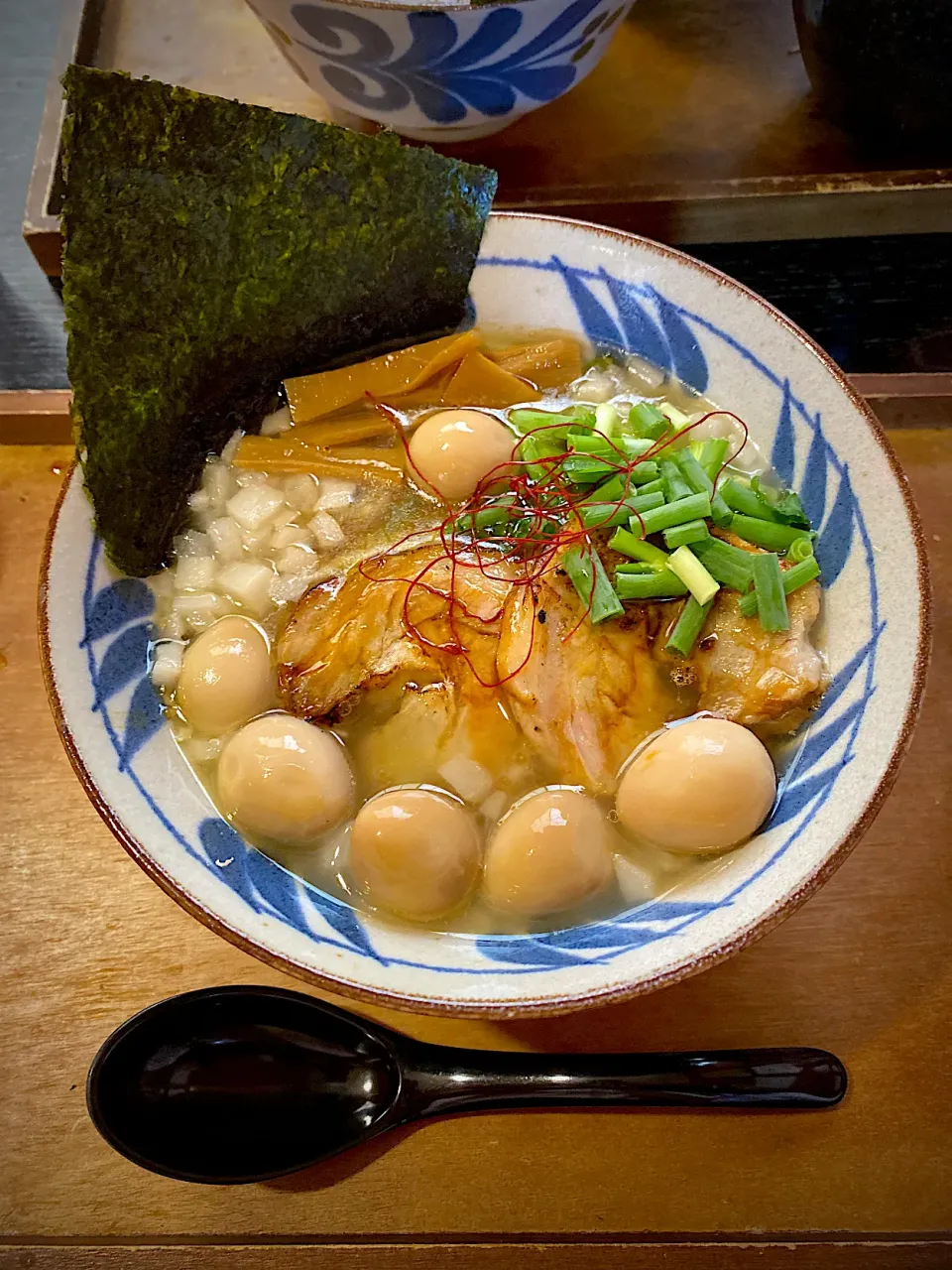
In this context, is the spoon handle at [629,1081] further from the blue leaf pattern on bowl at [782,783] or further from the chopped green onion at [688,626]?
the chopped green onion at [688,626]

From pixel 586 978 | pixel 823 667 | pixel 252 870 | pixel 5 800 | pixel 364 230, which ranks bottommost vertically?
pixel 5 800

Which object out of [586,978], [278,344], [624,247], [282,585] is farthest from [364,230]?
[586,978]

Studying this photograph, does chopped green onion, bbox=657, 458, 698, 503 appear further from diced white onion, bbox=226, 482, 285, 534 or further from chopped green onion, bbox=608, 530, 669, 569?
diced white onion, bbox=226, 482, 285, 534

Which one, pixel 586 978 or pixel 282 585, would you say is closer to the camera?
pixel 586 978

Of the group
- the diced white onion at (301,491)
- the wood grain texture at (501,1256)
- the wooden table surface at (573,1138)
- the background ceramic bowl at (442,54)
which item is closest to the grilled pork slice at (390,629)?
the diced white onion at (301,491)

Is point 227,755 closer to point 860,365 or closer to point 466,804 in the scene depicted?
point 466,804

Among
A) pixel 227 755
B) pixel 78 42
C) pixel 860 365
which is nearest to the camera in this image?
pixel 227 755
